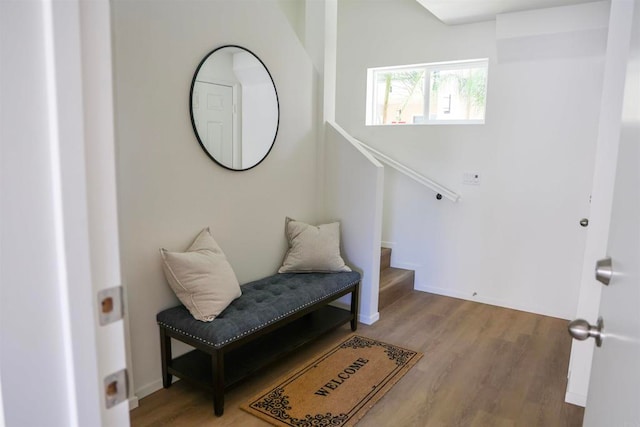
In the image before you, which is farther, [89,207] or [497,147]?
[497,147]

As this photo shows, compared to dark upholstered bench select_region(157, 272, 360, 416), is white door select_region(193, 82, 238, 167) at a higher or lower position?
higher

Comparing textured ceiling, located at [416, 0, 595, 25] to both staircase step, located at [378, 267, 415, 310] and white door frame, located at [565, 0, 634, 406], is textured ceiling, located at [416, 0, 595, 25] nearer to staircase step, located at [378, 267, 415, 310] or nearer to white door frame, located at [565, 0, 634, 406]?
white door frame, located at [565, 0, 634, 406]

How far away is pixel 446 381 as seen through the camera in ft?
8.36

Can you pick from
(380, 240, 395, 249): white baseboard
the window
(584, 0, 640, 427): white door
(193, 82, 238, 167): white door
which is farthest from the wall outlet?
(584, 0, 640, 427): white door

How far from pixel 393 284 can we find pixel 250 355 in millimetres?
1785

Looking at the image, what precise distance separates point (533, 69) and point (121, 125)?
10.3 feet

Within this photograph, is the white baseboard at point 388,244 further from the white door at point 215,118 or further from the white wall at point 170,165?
the white door at point 215,118

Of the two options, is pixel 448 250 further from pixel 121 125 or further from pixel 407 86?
pixel 121 125

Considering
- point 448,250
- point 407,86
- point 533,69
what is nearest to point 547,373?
point 448,250

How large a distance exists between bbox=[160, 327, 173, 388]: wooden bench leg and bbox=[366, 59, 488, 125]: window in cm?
296

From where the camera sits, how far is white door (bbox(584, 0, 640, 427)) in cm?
69

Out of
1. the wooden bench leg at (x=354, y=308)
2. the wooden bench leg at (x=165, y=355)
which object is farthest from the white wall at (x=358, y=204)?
the wooden bench leg at (x=165, y=355)

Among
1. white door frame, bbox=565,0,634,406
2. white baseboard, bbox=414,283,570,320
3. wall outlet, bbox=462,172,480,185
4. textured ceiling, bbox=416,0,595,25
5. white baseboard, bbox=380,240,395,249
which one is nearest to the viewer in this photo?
white door frame, bbox=565,0,634,406

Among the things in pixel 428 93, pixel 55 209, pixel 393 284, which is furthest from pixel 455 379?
pixel 428 93
